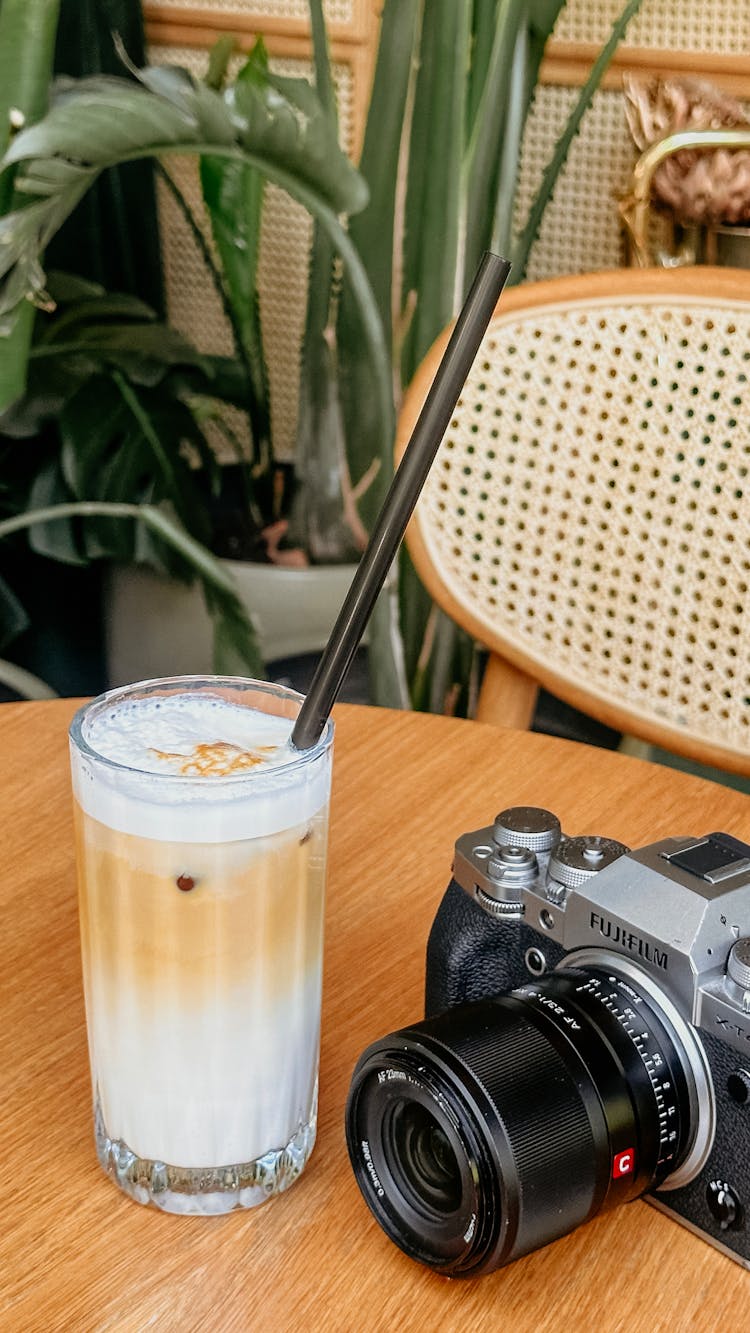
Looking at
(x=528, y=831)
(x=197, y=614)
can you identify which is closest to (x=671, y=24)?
(x=197, y=614)

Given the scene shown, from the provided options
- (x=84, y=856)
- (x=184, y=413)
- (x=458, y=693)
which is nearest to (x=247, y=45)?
(x=184, y=413)

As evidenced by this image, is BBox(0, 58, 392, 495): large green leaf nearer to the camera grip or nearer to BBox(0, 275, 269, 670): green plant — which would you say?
BBox(0, 275, 269, 670): green plant

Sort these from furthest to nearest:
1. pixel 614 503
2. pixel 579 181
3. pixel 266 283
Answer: pixel 266 283
pixel 579 181
pixel 614 503

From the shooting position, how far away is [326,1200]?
0.47 meters

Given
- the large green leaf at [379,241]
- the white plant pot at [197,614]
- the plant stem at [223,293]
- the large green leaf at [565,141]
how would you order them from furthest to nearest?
the white plant pot at [197,614], the plant stem at [223,293], the large green leaf at [379,241], the large green leaf at [565,141]

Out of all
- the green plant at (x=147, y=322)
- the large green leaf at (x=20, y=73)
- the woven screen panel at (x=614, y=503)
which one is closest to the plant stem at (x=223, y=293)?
the green plant at (x=147, y=322)

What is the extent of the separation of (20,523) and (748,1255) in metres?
1.23

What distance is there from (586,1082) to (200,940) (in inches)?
5.3

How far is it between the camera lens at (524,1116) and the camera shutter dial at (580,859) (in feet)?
0.11

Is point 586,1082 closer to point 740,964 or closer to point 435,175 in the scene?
point 740,964

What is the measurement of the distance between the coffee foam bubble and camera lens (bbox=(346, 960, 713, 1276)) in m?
0.09

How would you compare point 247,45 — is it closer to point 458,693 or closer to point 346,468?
point 346,468

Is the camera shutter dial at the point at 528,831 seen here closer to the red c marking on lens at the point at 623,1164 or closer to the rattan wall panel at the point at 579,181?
the red c marking on lens at the point at 623,1164

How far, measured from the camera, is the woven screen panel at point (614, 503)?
3.27ft
